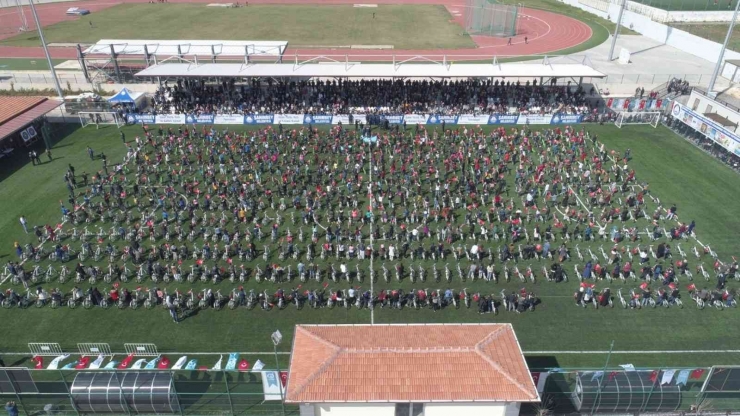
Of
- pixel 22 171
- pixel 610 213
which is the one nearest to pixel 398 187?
pixel 610 213

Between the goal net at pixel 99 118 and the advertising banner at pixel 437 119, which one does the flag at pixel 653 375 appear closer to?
the advertising banner at pixel 437 119

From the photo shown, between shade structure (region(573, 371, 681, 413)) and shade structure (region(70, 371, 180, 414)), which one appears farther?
shade structure (region(70, 371, 180, 414))

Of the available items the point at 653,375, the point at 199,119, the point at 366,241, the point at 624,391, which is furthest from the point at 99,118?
the point at 653,375

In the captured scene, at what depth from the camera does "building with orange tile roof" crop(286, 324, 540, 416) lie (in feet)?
53.7

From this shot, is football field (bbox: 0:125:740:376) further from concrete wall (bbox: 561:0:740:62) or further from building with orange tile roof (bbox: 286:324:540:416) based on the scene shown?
concrete wall (bbox: 561:0:740:62)

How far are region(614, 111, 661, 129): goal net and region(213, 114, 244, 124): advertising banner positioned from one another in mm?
35655

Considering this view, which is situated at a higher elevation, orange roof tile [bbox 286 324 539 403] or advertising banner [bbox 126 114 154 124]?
orange roof tile [bbox 286 324 539 403]

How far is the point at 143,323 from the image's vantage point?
79.2 feet

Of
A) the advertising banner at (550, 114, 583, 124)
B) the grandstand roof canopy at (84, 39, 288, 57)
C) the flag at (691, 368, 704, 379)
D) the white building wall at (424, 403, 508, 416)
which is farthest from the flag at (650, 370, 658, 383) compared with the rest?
the grandstand roof canopy at (84, 39, 288, 57)

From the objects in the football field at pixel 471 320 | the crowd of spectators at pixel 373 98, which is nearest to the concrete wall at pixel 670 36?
the crowd of spectators at pixel 373 98

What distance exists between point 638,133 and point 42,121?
5509cm

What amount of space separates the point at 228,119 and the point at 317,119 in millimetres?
8537

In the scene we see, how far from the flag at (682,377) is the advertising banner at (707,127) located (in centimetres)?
2840

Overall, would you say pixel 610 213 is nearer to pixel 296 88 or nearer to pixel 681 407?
pixel 681 407
